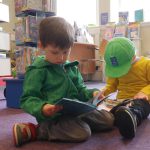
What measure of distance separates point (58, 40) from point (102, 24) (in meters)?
3.02

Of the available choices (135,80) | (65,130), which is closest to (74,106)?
(65,130)

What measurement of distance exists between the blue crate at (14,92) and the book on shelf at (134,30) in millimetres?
2231

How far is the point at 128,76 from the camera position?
1248 mm

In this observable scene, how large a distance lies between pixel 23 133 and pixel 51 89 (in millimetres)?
172

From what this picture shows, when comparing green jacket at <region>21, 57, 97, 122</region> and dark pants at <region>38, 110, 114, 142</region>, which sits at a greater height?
green jacket at <region>21, 57, 97, 122</region>

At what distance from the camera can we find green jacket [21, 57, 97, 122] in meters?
0.87

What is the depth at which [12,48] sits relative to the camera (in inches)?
154

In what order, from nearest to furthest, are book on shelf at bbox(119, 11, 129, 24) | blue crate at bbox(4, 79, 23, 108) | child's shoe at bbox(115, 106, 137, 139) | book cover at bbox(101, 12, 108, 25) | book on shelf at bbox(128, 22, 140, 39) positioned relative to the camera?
child's shoe at bbox(115, 106, 137, 139)
blue crate at bbox(4, 79, 23, 108)
book on shelf at bbox(128, 22, 140, 39)
book on shelf at bbox(119, 11, 129, 24)
book cover at bbox(101, 12, 108, 25)

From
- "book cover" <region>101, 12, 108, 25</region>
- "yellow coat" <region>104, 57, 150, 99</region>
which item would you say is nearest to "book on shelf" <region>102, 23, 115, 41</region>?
"book cover" <region>101, 12, 108, 25</region>

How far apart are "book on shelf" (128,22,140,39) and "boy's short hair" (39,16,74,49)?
2.62 m

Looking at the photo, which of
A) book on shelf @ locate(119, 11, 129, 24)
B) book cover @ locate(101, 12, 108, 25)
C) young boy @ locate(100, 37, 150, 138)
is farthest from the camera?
book cover @ locate(101, 12, 108, 25)

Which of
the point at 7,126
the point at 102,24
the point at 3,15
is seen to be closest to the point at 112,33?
the point at 102,24

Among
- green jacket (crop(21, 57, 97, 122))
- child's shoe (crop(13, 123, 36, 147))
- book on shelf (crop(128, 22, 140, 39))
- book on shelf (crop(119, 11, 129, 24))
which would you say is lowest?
child's shoe (crop(13, 123, 36, 147))

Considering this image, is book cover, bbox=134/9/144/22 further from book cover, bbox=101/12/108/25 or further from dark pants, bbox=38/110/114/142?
dark pants, bbox=38/110/114/142
